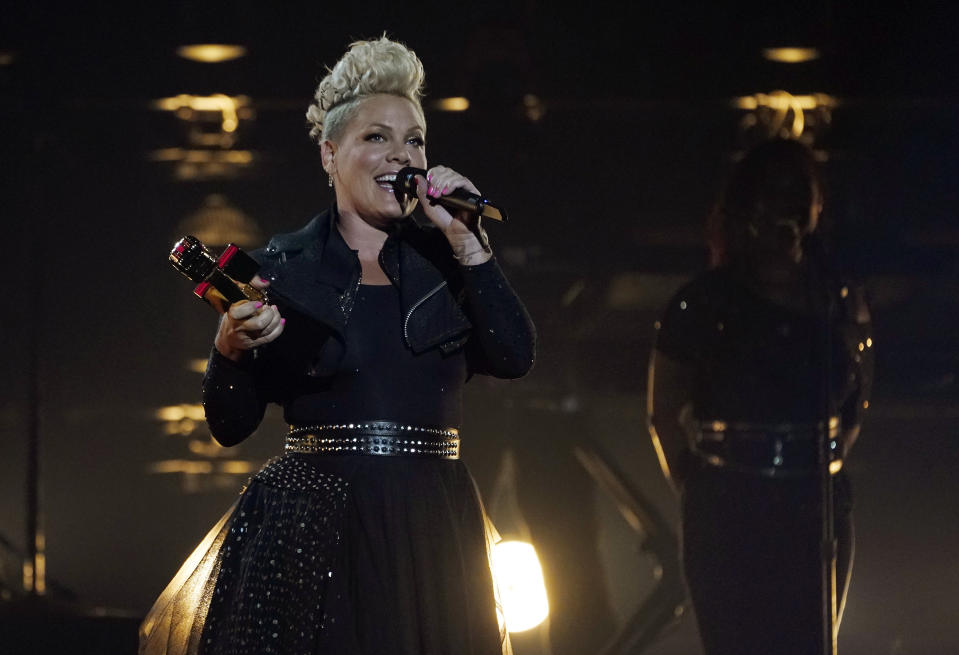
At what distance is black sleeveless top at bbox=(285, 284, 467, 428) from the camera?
1.42 meters

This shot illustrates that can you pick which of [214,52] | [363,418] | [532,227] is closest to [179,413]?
[214,52]

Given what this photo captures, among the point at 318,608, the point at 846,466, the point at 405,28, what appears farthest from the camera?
the point at 405,28

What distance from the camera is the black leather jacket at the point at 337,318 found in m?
1.42

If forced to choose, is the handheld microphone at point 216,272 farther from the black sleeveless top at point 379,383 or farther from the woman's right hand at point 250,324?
the black sleeveless top at point 379,383

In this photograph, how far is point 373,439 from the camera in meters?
1.42

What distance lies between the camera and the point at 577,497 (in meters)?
2.37

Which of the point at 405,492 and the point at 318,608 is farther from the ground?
the point at 405,492

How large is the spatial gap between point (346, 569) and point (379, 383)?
9.7 inches

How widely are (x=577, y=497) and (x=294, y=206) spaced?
948 millimetres

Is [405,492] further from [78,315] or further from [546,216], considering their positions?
[78,315]

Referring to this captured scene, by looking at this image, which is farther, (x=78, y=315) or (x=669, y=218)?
(x=78, y=315)

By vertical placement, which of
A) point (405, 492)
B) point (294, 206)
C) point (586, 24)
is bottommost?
point (405, 492)

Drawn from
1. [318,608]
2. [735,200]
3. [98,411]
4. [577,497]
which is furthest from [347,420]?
[98,411]

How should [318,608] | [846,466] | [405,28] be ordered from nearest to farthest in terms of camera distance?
1. [318,608]
2. [846,466]
3. [405,28]
